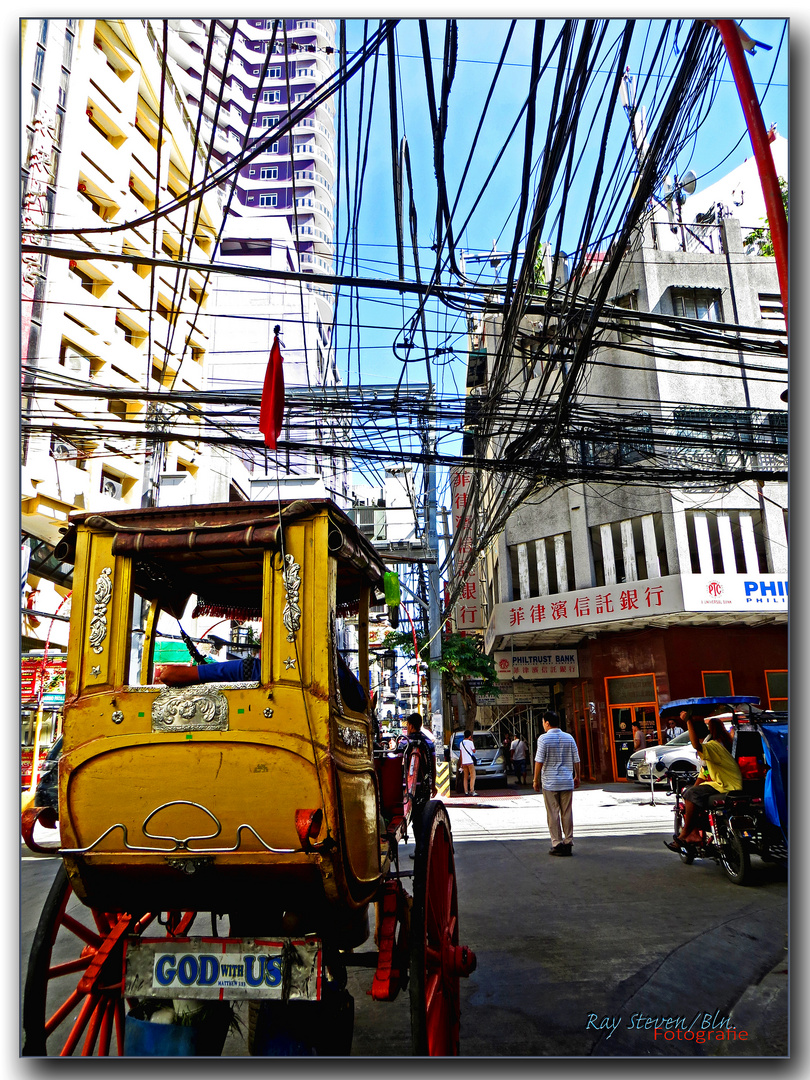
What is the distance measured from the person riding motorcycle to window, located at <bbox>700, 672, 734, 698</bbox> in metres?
5.25

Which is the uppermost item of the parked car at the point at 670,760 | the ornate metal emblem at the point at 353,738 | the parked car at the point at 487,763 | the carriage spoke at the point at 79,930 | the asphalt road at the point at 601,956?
the ornate metal emblem at the point at 353,738

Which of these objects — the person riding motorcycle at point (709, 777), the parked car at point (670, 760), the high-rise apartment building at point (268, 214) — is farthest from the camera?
the parked car at point (670, 760)

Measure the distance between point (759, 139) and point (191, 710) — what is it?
304cm

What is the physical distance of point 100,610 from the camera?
262cm

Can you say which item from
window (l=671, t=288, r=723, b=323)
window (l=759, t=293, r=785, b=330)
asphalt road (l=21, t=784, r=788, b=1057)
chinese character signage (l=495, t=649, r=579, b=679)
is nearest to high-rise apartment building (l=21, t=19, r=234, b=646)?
asphalt road (l=21, t=784, r=788, b=1057)

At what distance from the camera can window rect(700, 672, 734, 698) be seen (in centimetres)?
1182

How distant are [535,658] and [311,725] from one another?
55.5 feet

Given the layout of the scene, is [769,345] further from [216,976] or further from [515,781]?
[515,781]

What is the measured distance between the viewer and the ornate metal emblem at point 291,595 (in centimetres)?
249

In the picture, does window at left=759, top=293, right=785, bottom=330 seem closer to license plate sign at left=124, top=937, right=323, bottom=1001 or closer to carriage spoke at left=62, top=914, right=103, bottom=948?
license plate sign at left=124, top=937, right=323, bottom=1001

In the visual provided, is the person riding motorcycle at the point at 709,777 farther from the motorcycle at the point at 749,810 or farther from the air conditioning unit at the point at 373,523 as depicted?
the air conditioning unit at the point at 373,523

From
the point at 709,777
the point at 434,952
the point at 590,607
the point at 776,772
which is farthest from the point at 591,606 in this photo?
the point at 434,952

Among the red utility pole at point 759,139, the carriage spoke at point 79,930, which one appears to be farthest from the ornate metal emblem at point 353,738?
the red utility pole at point 759,139

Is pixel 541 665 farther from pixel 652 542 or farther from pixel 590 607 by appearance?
pixel 652 542
